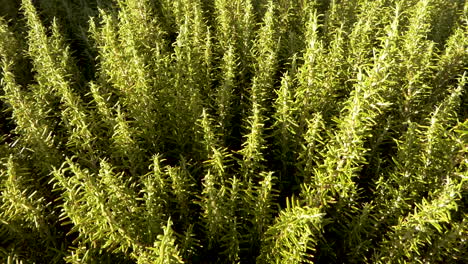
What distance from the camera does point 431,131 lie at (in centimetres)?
210

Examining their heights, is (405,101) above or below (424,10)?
below

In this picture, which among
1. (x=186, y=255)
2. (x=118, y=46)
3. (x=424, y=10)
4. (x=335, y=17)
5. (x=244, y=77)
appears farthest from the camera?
(x=335, y=17)

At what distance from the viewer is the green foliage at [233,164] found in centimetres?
193

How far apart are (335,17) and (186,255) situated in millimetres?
2997

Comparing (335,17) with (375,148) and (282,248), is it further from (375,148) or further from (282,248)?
(282,248)

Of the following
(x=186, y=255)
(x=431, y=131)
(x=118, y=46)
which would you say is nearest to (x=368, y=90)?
(x=431, y=131)

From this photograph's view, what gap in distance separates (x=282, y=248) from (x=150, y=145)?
1.37 meters

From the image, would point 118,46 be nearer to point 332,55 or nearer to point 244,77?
point 244,77

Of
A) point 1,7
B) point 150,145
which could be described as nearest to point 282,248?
point 150,145

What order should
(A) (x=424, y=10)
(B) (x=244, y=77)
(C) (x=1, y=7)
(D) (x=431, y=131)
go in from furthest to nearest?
1. (C) (x=1, y=7)
2. (B) (x=244, y=77)
3. (A) (x=424, y=10)
4. (D) (x=431, y=131)

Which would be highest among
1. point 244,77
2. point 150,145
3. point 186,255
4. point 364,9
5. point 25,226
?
point 364,9

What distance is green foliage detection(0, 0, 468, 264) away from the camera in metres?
1.93

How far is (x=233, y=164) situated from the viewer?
90.4 inches

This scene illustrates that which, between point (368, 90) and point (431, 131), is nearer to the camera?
point (368, 90)
